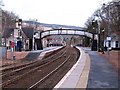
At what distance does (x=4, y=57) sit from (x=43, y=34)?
4012cm

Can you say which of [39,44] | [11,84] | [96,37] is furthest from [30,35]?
[11,84]

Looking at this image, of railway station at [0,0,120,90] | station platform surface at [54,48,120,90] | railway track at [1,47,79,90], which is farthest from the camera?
railway track at [1,47,79,90]

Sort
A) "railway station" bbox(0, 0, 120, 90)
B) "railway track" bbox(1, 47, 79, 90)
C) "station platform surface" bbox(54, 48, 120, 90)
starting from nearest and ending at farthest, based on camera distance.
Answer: "station platform surface" bbox(54, 48, 120, 90)
"railway station" bbox(0, 0, 120, 90)
"railway track" bbox(1, 47, 79, 90)

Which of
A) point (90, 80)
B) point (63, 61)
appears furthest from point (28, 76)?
point (63, 61)

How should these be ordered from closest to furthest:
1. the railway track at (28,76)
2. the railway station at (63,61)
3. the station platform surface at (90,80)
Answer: the station platform surface at (90,80) → the railway station at (63,61) → the railway track at (28,76)

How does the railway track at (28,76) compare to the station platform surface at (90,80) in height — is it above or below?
below

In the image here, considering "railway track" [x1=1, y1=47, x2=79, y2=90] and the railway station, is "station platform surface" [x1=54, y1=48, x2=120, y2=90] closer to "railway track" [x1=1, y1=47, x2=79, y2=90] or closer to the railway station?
the railway station

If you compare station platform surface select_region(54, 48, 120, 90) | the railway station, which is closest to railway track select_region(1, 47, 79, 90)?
the railway station

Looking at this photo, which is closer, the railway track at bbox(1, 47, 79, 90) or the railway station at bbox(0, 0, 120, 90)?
the railway station at bbox(0, 0, 120, 90)

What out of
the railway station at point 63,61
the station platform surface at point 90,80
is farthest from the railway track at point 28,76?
the station platform surface at point 90,80

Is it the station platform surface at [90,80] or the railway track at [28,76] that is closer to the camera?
the station platform surface at [90,80]

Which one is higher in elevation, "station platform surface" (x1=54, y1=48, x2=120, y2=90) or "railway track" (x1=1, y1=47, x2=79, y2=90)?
"station platform surface" (x1=54, y1=48, x2=120, y2=90)

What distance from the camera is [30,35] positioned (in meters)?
111

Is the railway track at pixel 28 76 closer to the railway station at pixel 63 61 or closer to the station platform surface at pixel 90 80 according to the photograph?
the railway station at pixel 63 61
